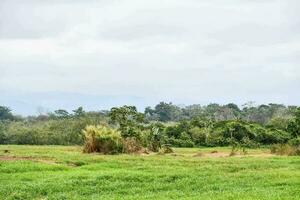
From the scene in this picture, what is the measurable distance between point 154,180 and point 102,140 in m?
15.9

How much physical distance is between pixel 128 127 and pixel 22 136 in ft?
79.5

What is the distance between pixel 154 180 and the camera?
74.3 feet

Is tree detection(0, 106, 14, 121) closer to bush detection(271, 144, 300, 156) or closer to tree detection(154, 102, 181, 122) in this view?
tree detection(154, 102, 181, 122)

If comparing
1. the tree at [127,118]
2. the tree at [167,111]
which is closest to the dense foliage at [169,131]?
the tree at [127,118]

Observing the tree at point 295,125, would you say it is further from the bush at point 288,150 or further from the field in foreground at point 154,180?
the field in foreground at point 154,180

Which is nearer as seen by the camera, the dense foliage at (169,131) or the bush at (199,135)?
the dense foliage at (169,131)

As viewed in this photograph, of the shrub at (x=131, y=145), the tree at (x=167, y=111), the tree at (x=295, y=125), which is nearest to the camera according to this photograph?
the shrub at (x=131, y=145)

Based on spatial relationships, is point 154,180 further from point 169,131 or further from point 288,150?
point 169,131

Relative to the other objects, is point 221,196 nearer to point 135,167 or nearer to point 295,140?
point 135,167

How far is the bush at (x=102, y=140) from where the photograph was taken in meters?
37.9

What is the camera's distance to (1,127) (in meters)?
67.6

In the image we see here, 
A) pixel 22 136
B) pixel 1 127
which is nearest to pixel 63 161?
pixel 22 136

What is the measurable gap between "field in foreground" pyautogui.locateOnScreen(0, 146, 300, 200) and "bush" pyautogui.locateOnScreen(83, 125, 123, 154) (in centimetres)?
877

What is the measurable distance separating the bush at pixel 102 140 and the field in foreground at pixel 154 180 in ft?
28.8
